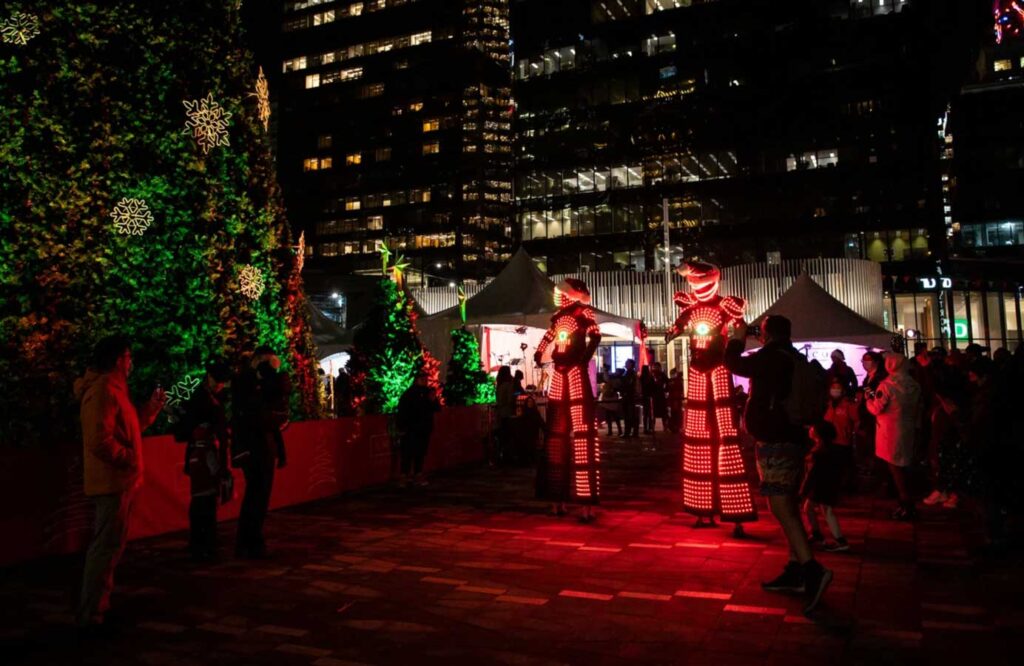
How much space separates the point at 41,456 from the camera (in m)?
6.60

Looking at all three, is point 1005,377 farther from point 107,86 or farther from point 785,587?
point 107,86

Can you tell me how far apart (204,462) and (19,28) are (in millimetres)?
4785

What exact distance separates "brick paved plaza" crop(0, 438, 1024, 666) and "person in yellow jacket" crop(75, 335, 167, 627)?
285mm

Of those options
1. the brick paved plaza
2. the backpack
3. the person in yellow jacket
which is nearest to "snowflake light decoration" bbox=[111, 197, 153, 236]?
the brick paved plaza

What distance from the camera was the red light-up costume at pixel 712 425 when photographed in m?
7.22

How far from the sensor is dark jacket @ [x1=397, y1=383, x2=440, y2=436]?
34.7 feet

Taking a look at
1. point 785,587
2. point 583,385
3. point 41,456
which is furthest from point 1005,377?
point 41,456

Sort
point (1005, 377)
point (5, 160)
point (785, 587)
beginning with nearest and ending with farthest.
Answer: point (785, 587) → point (1005, 377) → point (5, 160)

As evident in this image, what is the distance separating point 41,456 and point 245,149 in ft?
14.7

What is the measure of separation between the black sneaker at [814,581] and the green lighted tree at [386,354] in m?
9.22

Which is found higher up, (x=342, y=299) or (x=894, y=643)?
(x=342, y=299)

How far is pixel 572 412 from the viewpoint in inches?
319

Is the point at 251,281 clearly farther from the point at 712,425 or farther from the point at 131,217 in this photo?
the point at 712,425

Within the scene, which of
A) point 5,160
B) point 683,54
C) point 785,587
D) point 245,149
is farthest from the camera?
point 683,54
